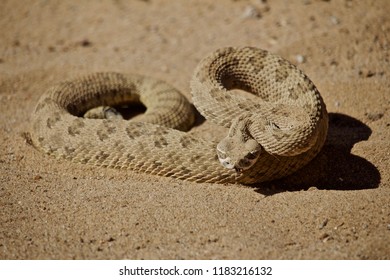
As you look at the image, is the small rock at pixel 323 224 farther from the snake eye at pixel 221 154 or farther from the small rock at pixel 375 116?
the small rock at pixel 375 116

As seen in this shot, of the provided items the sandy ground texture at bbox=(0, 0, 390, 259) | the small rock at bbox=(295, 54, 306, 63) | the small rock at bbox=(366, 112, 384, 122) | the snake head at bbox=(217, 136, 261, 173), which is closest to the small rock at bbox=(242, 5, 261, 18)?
the sandy ground texture at bbox=(0, 0, 390, 259)

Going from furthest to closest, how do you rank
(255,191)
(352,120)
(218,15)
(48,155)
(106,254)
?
(218,15) < (352,120) < (48,155) < (255,191) < (106,254)

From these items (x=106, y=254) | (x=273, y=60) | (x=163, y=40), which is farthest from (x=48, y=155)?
(x=163, y=40)

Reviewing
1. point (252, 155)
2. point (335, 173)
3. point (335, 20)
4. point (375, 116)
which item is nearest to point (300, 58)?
point (335, 20)

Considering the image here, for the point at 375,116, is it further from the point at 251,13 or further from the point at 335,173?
the point at 251,13

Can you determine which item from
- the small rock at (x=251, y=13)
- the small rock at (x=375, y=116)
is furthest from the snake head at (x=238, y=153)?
the small rock at (x=251, y=13)

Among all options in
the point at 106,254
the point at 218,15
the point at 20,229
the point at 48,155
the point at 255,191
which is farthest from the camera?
the point at 218,15

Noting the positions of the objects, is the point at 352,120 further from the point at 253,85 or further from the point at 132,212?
the point at 132,212
